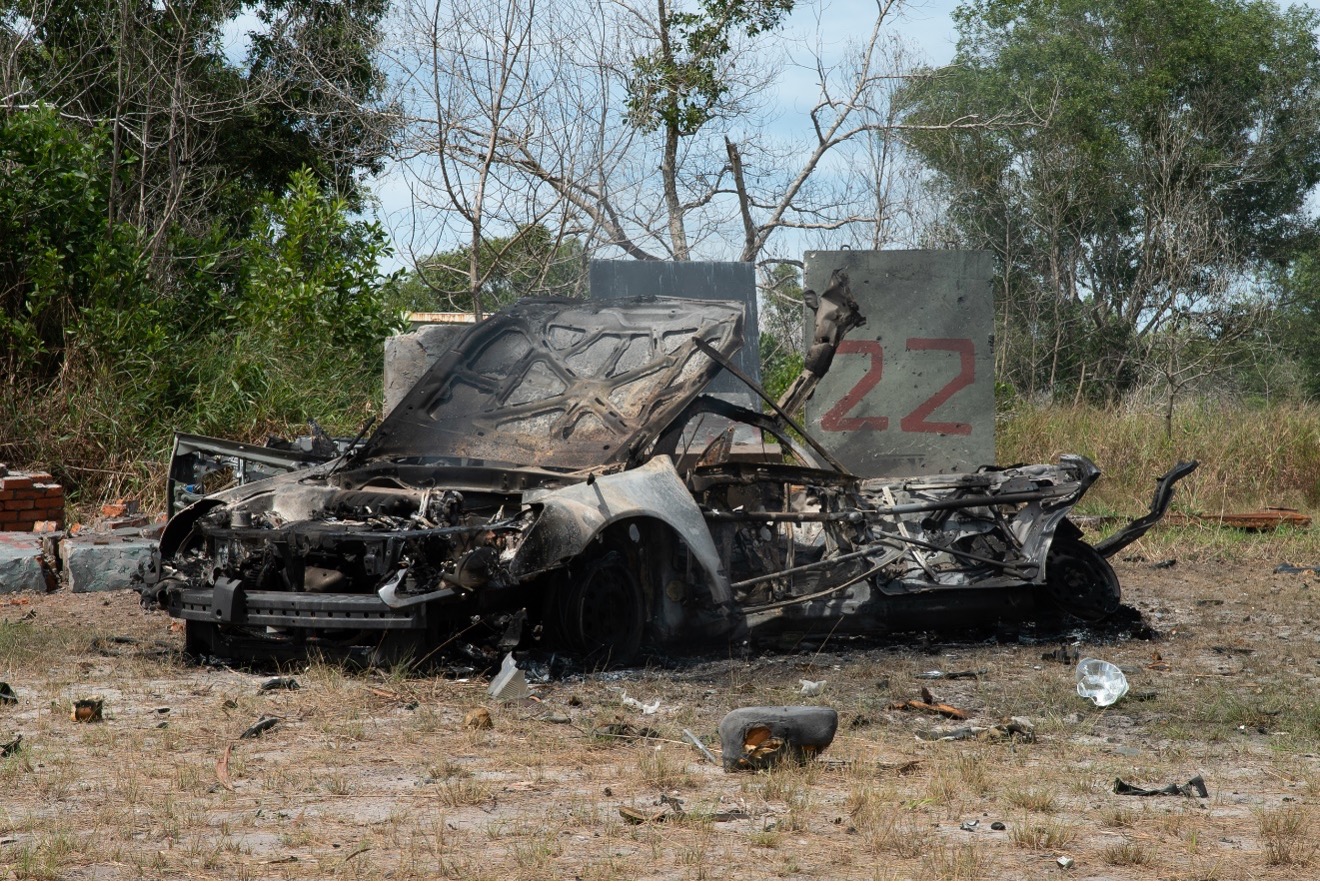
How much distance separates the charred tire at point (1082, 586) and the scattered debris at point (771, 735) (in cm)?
361

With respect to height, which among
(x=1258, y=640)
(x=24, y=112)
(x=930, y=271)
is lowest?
(x=1258, y=640)

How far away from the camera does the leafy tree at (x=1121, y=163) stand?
87.6 feet

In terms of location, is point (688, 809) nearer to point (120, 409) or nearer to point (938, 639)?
point (938, 639)

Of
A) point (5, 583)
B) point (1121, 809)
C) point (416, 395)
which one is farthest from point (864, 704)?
point (5, 583)

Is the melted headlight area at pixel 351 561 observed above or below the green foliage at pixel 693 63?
below

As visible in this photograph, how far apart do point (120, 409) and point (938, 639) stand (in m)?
8.05

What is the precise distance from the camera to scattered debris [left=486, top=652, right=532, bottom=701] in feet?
18.6

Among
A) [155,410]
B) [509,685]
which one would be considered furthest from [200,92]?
[509,685]

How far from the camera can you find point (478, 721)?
204 inches

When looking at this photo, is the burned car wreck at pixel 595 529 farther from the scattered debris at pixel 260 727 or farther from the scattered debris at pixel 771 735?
the scattered debris at pixel 771 735

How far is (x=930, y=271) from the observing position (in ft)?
39.2

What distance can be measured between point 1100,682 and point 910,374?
624cm

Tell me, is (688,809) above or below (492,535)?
below

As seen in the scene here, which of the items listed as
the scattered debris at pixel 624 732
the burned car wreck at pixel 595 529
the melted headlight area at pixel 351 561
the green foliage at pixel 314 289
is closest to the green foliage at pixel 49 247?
the green foliage at pixel 314 289
